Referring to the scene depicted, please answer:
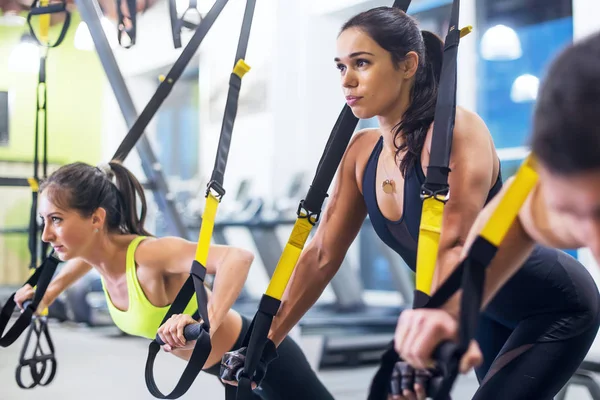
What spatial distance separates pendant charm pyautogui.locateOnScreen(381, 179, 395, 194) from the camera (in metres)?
1.50

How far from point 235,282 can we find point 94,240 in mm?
584

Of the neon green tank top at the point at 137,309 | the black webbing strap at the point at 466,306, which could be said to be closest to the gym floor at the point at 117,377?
the neon green tank top at the point at 137,309

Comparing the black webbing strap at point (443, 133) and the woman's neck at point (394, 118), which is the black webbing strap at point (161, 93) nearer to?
the woman's neck at point (394, 118)

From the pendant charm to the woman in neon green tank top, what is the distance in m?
0.58

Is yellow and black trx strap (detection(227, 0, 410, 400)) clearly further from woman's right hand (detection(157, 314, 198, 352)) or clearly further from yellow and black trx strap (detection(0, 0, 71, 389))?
yellow and black trx strap (detection(0, 0, 71, 389))

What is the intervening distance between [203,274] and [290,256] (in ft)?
0.68

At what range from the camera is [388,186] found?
151 cm

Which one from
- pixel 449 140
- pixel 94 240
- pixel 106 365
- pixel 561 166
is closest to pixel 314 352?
pixel 106 365

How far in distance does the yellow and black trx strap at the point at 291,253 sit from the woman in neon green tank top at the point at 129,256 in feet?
1.55

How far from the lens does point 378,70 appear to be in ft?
4.80

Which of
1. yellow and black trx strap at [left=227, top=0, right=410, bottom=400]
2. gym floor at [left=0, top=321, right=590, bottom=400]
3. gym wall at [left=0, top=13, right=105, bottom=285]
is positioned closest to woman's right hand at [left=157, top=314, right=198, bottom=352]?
yellow and black trx strap at [left=227, top=0, right=410, bottom=400]

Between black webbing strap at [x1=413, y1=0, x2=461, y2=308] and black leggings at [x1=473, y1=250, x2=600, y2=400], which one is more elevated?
black webbing strap at [x1=413, y1=0, x2=461, y2=308]

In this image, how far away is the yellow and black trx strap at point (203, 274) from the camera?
4.73 feet

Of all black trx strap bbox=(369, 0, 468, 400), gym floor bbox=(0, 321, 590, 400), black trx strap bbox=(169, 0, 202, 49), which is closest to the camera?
black trx strap bbox=(369, 0, 468, 400)
